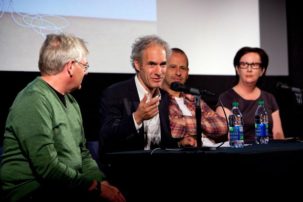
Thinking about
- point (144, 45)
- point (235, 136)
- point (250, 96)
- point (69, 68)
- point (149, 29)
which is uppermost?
point (149, 29)

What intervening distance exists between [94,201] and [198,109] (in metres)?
0.65

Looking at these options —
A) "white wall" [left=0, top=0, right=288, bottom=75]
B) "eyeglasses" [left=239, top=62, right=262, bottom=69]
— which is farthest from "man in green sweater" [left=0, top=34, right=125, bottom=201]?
"eyeglasses" [left=239, top=62, right=262, bottom=69]

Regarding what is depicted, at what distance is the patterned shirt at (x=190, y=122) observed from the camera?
10.6 feet

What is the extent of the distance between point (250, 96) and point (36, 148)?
→ 2241 mm

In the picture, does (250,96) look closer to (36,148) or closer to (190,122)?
(190,122)

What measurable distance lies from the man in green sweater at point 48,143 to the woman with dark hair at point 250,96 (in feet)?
5.40

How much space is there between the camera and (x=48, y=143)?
2018 millimetres

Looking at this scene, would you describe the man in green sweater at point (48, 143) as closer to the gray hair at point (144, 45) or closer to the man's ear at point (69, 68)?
the man's ear at point (69, 68)

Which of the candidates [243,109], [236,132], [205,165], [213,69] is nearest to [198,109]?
[205,165]

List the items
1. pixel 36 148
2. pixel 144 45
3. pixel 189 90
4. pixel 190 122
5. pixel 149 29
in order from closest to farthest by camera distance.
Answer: pixel 36 148, pixel 189 90, pixel 144 45, pixel 190 122, pixel 149 29

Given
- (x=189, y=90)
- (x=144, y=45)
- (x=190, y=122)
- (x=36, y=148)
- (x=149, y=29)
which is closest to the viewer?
(x=36, y=148)

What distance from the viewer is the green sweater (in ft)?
6.56

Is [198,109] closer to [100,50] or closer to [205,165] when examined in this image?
[205,165]

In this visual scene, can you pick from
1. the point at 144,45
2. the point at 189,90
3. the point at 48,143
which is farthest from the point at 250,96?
the point at 48,143
